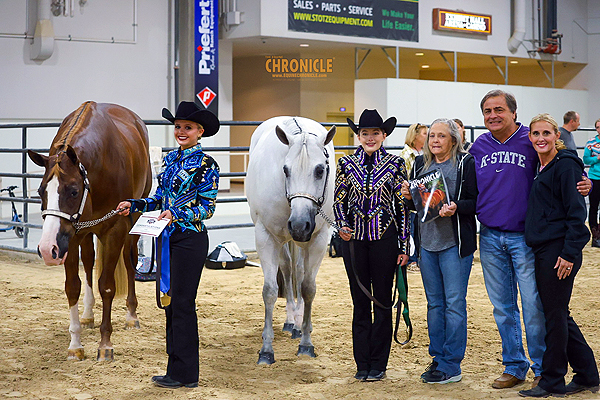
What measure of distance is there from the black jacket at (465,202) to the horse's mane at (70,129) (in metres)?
2.17

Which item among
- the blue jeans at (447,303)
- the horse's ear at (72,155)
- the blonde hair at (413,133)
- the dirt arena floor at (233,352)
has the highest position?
the blonde hair at (413,133)

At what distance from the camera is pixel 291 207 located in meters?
3.61

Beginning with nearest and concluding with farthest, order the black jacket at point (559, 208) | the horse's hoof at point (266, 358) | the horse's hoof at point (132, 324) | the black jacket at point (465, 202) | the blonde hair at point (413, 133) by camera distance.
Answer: the black jacket at point (559, 208)
the black jacket at point (465, 202)
the horse's hoof at point (266, 358)
the horse's hoof at point (132, 324)
the blonde hair at point (413, 133)

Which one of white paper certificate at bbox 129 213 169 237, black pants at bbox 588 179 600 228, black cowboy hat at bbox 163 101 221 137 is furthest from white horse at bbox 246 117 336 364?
black pants at bbox 588 179 600 228

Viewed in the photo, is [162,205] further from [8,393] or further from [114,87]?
[114,87]

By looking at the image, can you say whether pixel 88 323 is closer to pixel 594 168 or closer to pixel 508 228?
pixel 508 228

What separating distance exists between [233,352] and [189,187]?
1285 mm

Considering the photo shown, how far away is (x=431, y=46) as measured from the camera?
1542cm

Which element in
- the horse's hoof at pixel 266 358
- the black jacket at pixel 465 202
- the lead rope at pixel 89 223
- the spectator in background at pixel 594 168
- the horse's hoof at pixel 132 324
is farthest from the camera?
the spectator in background at pixel 594 168

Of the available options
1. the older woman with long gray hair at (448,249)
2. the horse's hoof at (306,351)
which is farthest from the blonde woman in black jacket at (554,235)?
the horse's hoof at (306,351)

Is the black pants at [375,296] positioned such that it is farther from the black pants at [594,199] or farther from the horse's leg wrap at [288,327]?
the black pants at [594,199]

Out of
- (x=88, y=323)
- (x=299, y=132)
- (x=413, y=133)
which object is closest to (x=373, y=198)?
(x=299, y=132)

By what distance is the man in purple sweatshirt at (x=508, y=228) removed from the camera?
3285mm

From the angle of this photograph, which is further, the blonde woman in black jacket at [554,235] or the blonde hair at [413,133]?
the blonde hair at [413,133]
